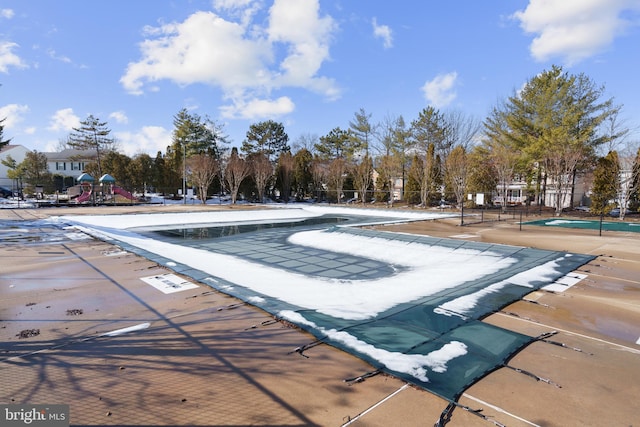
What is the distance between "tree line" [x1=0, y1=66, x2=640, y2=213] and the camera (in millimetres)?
16234

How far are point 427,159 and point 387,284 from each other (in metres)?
18.8

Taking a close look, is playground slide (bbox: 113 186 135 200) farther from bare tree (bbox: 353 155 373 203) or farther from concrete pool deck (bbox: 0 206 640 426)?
concrete pool deck (bbox: 0 206 640 426)

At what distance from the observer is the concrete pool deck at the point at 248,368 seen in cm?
187

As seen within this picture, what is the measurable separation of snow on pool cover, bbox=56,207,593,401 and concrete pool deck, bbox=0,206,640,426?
188 mm

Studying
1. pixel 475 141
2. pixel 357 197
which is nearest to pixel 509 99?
pixel 475 141

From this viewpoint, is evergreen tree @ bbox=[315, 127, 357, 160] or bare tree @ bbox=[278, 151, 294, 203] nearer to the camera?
bare tree @ bbox=[278, 151, 294, 203]

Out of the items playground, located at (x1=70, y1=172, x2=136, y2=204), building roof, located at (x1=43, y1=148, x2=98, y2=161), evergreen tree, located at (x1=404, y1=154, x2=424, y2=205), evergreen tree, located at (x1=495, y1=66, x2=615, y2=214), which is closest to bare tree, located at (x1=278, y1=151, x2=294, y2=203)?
evergreen tree, located at (x1=404, y1=154, x2=424, y2=205)

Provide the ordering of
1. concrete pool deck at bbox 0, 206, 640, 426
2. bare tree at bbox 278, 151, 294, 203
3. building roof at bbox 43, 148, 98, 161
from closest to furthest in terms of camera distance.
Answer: concrete pool deck at bbox 0, 206, 640, 426 < bare tree at bbox 278, 151, 294, 203 < building roof at bbox 43, 148, 98, 161

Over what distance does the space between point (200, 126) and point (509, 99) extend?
24.5 metres

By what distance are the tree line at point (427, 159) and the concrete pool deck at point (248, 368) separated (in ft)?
42.6

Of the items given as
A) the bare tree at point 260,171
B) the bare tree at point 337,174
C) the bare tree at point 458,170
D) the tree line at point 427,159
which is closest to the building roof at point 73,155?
the tree line at point 427,159

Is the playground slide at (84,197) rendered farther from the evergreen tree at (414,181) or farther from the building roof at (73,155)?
the evergreen tree at (414,181)

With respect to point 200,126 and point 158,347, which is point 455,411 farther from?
point 200,126

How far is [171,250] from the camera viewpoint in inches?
288
